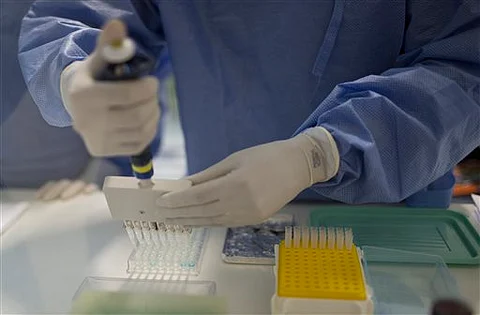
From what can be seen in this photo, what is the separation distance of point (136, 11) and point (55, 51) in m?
0.19

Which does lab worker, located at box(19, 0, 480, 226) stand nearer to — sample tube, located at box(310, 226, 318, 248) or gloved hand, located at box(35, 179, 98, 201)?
sample tube, located at box(310, 226, 318, 248)

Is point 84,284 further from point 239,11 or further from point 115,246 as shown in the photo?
point 239,11

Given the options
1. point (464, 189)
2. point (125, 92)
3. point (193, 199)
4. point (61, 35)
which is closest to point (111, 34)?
point (125, 92)

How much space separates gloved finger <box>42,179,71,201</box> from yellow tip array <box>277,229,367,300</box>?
23.1 inches

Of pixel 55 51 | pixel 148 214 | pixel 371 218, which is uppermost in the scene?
pixel 55 51

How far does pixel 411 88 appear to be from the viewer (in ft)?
3.01

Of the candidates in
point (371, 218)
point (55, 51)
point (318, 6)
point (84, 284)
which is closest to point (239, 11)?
point (318, 6)

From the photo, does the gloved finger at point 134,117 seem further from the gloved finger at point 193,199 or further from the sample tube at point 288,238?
the sample tube at point 288,238

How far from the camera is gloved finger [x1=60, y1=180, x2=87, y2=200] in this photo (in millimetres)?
1259

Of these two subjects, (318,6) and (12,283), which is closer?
(12,283)

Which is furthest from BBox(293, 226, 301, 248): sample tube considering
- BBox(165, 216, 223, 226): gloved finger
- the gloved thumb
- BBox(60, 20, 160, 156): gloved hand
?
the gloved thumb

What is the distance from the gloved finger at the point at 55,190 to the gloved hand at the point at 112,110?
1.81 ft

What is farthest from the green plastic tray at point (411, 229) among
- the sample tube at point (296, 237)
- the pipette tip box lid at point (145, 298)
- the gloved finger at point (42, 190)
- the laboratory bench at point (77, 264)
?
the gloved finger at point (42, 190)

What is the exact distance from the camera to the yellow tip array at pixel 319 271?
789 mm
